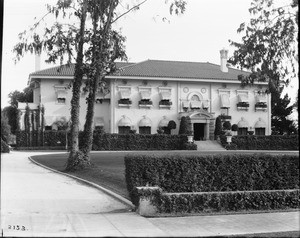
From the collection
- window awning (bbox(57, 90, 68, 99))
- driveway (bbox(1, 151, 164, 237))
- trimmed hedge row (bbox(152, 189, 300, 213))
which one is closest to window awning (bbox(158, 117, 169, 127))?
window awning (bbox(57, 90, 68, 99))

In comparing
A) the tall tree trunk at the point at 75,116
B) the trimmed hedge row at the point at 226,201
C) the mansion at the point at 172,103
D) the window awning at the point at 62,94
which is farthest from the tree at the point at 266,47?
the mansion at the point at 172,103

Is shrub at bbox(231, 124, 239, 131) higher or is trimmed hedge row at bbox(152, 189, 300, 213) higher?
shrub at bbox(231, 124, 239, 131)

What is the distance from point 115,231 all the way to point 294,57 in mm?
4276

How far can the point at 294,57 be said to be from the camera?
6547 mm

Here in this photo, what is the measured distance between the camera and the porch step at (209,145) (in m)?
37.4

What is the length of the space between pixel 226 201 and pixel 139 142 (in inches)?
1073

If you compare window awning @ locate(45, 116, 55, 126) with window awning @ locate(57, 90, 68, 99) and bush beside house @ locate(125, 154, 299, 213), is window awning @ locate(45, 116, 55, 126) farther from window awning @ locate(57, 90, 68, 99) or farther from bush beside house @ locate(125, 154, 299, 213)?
bush beside house @ locate(125, 154, 299, 213)

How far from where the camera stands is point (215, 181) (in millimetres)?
9898

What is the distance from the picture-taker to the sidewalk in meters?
6.90

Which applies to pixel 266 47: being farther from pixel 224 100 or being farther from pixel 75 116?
pixel 224 100

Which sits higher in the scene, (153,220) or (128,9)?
(128,9)

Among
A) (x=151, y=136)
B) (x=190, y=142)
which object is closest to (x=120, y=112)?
(x=151, y=136)

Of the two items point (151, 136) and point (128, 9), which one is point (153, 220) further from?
point (151, 136)

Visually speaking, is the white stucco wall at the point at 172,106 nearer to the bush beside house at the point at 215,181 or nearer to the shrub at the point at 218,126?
the shrub at the point at 218,126
